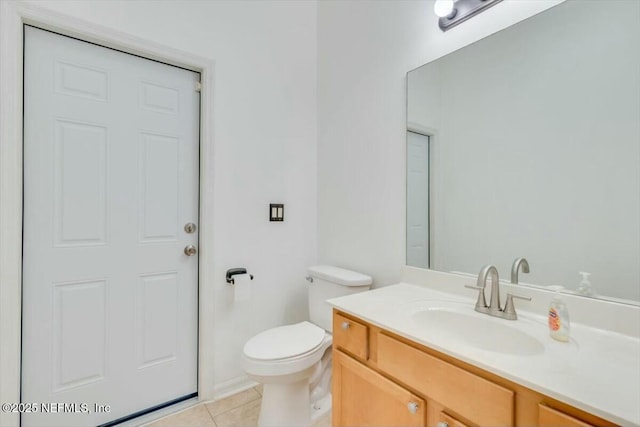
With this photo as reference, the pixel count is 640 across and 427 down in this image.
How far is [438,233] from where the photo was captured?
1.46 meters

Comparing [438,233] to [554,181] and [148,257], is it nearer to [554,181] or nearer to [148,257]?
[554,181]

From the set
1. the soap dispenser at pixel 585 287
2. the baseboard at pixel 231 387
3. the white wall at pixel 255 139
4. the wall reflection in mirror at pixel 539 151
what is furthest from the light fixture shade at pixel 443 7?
the baseboard at pixel 231 387

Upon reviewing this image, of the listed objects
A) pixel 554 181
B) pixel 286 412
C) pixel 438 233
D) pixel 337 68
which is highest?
pixel 337 68

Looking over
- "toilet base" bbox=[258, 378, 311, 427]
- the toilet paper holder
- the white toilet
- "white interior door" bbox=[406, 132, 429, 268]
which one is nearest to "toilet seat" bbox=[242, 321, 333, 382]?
the white toilet

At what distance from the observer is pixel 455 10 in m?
1.34

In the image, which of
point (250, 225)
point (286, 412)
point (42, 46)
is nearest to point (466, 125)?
point (250, 225)

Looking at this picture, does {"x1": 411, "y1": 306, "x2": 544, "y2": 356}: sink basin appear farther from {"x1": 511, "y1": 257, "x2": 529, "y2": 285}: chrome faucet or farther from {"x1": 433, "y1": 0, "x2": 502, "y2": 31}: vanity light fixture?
{"x1": 433, "y1": 0, "x2": 502, "y2": 31}: vanity light fixture

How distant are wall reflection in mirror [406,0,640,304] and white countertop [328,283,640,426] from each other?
192 mm

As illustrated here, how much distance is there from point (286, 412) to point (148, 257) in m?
1.10

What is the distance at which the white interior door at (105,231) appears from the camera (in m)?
1.38

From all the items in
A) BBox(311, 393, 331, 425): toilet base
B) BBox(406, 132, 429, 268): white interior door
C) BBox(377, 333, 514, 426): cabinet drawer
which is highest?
BBox(406, 132, 429, 268): white interior door

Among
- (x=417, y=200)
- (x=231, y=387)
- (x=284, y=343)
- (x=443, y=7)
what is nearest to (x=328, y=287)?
(x=284, y=343)

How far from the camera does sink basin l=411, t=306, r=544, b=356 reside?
0.96m

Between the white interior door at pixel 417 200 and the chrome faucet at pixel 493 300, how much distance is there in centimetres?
36
